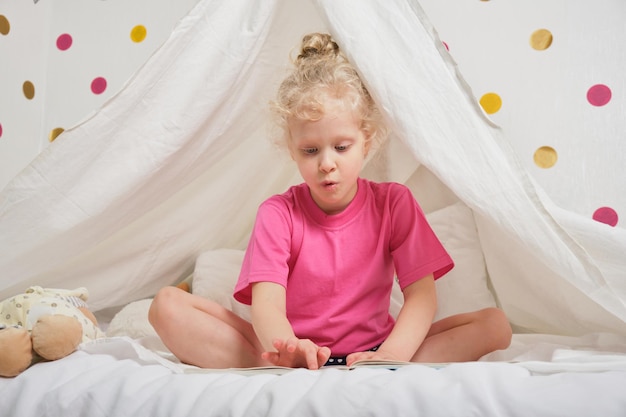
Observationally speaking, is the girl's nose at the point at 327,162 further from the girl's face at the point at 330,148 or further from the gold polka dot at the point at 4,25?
the gold polka dot at the point at 4,25

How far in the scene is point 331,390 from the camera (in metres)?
0.84

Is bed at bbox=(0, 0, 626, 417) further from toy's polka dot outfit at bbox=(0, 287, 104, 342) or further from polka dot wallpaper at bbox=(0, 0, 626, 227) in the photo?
polka dot wallpaper at bbox=(0, 0, 626, 227)

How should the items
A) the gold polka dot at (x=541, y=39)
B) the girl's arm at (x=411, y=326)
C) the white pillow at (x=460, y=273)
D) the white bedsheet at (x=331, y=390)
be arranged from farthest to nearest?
the gold polka dot at (x=541, y=39), the white pillow at (x=460, y=273), the girl's arm at (x=411, y=326), the white bedsheet at (x=331, y=390)

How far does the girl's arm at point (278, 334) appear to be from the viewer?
39.6 inches

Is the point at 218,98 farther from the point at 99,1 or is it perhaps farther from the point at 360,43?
the point at 99,1

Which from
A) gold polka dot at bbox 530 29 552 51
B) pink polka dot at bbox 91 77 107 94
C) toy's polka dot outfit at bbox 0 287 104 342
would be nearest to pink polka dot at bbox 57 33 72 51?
pink polka dot at bbox 91 77 107 94

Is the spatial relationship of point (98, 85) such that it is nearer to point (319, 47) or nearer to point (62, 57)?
point (62, 57)

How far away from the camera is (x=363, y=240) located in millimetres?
1306

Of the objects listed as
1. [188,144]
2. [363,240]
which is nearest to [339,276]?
[363,240]

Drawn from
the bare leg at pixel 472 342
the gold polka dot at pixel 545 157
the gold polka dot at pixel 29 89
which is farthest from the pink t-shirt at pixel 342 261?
the gold polka dot at pixel 29 89

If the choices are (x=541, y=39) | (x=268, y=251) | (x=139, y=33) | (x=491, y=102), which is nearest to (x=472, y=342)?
(x=268, y=251)

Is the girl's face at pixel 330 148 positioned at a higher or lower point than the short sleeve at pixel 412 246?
higher

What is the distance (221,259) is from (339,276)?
15.2 inches

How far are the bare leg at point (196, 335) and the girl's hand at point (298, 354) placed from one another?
0.20m
